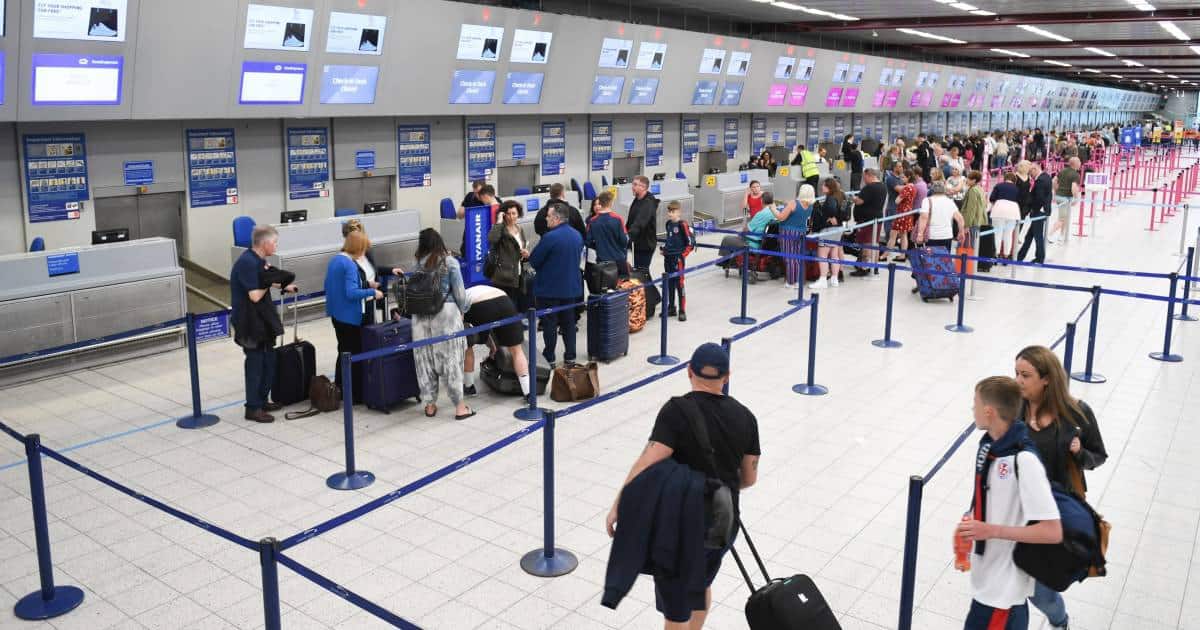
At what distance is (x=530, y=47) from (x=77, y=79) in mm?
6149

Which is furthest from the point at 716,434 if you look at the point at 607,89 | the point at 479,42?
the point at 607,89

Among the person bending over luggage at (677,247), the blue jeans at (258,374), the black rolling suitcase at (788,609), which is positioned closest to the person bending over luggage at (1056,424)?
the black rolling suitcase at (788,609)

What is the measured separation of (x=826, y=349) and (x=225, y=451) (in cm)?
566

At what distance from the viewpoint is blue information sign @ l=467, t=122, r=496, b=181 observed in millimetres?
14188

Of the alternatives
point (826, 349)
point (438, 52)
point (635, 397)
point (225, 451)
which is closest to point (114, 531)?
point (225, 451)

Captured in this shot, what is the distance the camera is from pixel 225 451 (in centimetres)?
670

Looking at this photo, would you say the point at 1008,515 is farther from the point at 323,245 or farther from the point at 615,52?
the point at 615,52

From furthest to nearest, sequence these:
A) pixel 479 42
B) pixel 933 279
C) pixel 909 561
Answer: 1. pixel 479 42
2. pixel 933 279
3. pixel 909 561

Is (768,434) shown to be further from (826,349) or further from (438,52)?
(438,52)

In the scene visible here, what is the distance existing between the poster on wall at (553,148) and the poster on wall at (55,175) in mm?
7428

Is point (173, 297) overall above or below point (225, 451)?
above

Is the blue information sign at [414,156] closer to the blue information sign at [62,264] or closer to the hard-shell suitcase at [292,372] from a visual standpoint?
the blue information sign at [62,264]

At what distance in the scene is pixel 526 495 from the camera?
589cm

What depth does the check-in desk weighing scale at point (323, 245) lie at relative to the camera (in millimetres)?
10250
